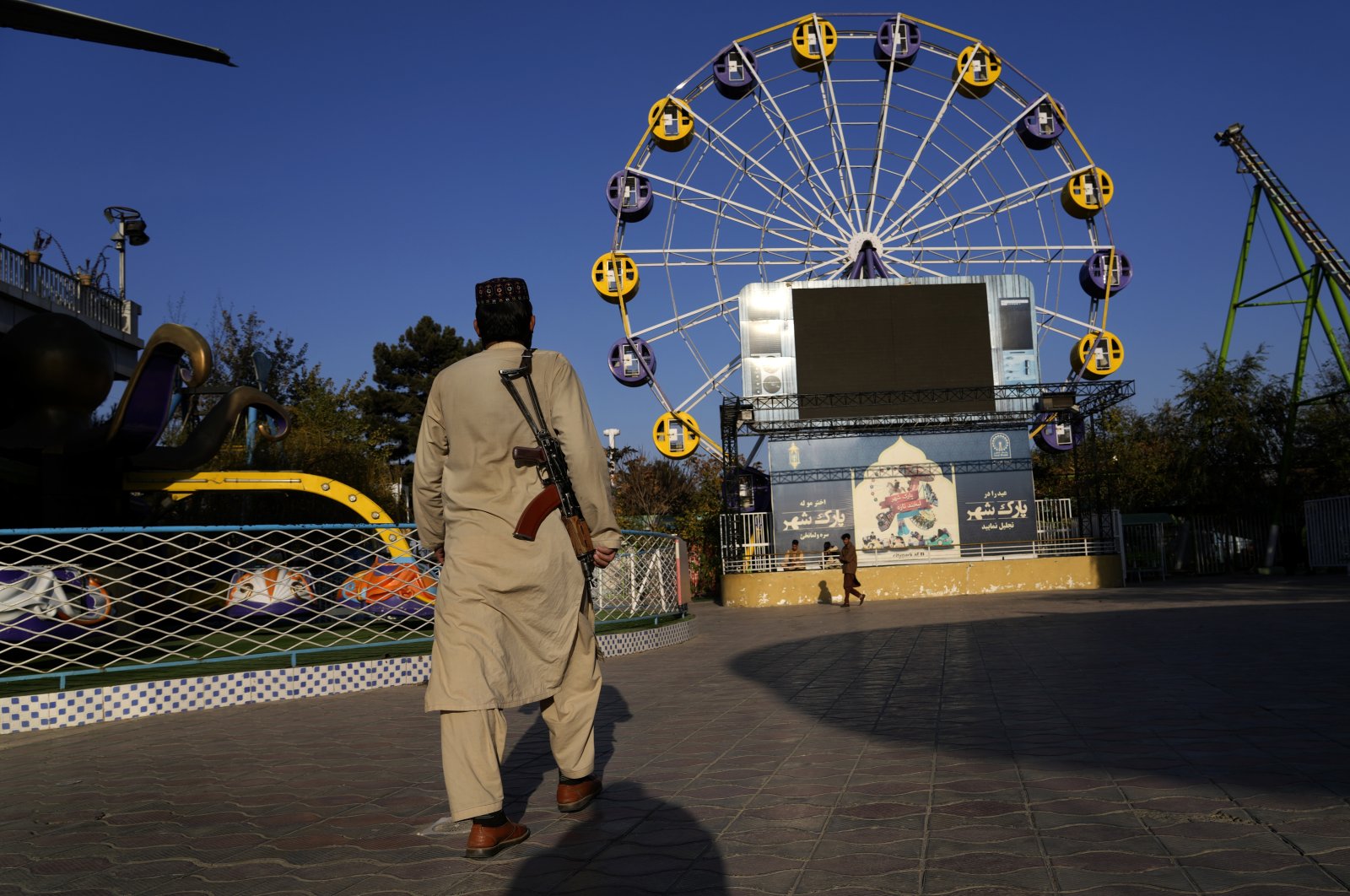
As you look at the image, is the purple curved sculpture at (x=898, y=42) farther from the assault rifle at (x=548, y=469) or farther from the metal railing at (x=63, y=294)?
the assault rifle at (x=548, y=469)

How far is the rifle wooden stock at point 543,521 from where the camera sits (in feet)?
12.1

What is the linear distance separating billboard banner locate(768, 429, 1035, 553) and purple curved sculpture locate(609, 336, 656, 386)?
171 inches

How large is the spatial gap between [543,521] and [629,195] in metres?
25.3

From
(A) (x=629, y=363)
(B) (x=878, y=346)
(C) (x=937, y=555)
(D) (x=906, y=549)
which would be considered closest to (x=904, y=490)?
(D) (x=906, y=549)

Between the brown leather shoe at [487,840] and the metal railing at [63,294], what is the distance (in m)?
18.5

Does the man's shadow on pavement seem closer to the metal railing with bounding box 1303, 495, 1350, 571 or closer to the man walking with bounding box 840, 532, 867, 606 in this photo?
the man walking with bounding box 840, 532, 867, 606

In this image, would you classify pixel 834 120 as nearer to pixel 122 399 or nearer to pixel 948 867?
pixel 122 399

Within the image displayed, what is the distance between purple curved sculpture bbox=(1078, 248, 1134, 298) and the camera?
91.9ft

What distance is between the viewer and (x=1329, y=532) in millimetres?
24344

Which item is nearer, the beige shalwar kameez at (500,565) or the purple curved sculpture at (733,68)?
the beige shalwar kameez at (500,565)

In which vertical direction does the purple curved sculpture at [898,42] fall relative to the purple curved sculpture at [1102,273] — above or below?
above

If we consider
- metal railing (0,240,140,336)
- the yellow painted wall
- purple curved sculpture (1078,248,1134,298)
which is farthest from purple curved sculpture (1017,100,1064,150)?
metal railing (0,240,140,336)

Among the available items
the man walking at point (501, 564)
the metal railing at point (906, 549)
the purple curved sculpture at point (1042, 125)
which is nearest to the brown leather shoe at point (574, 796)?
the man walking at point (501, 564)

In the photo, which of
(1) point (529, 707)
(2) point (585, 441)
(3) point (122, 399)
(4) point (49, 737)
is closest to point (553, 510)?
(2) point (585, 441)
